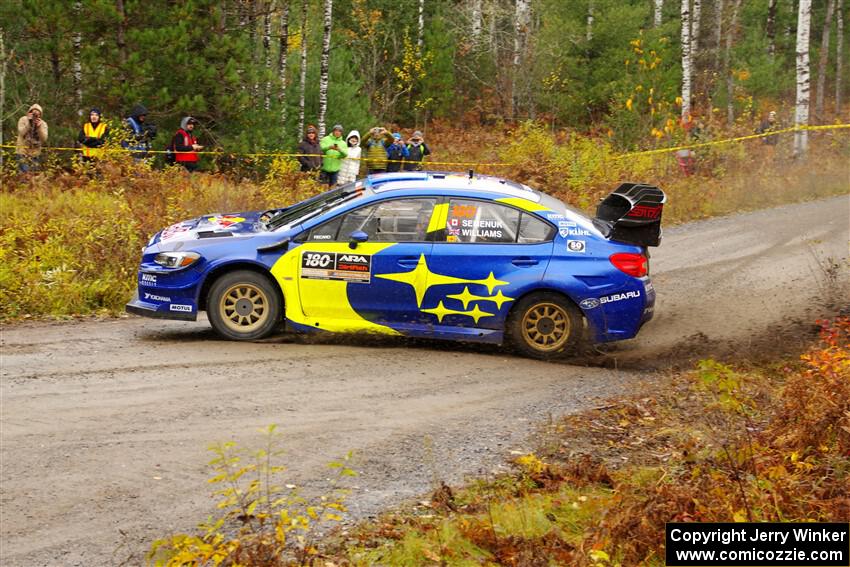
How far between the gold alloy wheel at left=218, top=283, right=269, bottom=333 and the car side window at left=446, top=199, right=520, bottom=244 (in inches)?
82.7

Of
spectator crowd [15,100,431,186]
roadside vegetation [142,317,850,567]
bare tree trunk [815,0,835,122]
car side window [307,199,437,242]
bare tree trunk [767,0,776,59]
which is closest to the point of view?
roadside vegetation [142,317,850,567]

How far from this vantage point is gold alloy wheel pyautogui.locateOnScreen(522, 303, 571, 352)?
433 inches

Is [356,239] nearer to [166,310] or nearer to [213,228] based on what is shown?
[213,228]

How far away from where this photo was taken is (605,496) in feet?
22.8

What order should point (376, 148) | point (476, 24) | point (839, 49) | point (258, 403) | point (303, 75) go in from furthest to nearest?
point (839, 49), point (476, 24), point (303, 75), point (376, 148), point (258, 403)

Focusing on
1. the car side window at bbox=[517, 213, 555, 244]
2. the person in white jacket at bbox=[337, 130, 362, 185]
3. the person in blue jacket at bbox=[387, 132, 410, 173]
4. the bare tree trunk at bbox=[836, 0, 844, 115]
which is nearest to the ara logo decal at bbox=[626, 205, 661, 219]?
the car side window at bbox=[517, 213, 555, 244]

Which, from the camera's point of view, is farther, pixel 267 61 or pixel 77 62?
pixel 267 61

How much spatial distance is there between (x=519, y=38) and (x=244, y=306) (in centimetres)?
2596

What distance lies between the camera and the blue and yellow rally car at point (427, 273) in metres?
10.9

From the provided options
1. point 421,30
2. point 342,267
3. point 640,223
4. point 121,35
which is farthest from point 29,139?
point 421,30

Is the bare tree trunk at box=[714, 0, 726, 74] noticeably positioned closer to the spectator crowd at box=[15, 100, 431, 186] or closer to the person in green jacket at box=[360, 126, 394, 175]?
the spectator crowd at box=[15, 100, 431, 186]

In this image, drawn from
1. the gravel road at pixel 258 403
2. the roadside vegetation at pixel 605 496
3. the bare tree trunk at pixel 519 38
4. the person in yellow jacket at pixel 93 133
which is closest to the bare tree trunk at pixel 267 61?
the person in yellow jacket at pixel 93 133

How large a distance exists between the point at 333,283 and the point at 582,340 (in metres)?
2.67

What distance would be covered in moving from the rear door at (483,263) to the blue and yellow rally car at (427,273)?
0.03 feet
